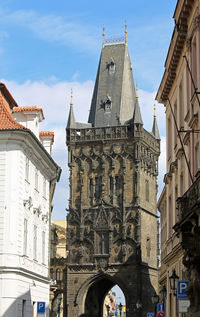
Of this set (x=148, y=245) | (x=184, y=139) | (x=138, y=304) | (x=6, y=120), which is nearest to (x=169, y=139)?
(x=184, y=139)

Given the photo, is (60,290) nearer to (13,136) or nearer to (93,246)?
(93,246)

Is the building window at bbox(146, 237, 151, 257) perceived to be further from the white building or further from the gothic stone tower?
the white building

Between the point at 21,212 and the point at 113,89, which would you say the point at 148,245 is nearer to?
the point at 113,89

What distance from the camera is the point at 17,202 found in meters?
26.8

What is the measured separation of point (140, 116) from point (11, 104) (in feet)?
164

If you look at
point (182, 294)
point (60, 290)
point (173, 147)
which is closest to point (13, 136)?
point (173, 147)

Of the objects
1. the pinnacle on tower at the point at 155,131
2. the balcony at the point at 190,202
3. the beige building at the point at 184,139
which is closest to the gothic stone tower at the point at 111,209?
the pinnacle on tower at the point at 155,131

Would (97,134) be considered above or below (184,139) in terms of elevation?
above

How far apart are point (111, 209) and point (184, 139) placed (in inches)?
2093

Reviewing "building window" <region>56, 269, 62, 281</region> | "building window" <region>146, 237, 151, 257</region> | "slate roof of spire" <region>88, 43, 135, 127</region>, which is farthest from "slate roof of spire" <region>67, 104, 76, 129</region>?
"building window" <region>56, 269, 62, 281</region>

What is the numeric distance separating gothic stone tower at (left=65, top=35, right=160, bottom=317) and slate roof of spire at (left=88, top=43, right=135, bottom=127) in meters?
0.13

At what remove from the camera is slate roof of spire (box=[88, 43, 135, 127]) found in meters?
83.2

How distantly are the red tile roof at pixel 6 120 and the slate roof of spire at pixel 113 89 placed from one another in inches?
2123

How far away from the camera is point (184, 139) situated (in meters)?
25.5
